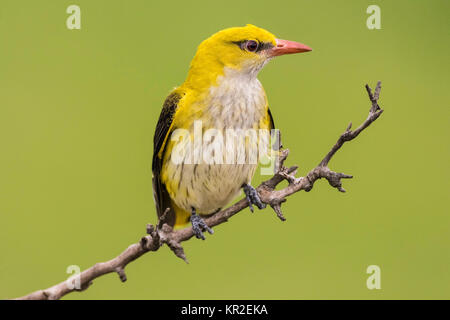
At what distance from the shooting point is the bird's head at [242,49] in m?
2.34

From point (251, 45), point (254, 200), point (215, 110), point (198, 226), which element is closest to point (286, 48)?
point (251, 45)

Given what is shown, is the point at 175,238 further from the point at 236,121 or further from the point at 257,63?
the point at 257,63

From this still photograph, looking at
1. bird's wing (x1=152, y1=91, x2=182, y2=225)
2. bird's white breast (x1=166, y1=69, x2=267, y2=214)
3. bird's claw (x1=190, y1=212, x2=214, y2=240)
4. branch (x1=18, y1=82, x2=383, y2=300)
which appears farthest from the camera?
bird's wing (x1=152, y1=91, x2=182, y2=225)

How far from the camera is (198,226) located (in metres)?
2.43

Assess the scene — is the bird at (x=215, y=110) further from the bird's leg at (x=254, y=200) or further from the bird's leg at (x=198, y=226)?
the bird's leg at (x=254, y=200)

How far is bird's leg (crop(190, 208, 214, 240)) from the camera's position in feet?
7.44

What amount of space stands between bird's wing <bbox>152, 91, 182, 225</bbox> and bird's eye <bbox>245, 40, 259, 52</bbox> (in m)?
0.39

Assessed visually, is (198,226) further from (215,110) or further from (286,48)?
(286,48)

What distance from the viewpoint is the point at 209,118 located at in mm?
2379

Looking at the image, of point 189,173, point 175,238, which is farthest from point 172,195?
point 175,238

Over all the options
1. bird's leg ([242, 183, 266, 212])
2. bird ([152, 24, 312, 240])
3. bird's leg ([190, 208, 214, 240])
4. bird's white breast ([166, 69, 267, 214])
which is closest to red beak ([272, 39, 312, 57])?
bird ([152, 24, 312, 240])

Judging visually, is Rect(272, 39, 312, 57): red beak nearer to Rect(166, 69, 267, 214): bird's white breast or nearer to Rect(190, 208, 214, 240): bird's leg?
Rect(166, 69, 267, 214): bird's white breast

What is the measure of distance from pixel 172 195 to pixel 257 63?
2.41ft

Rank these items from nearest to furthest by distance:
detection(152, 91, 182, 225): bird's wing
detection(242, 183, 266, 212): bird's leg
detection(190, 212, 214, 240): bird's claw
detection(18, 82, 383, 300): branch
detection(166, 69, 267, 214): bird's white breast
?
detection(18, 82, 383, 300): branch < detection(242, 183, 266, 212): bird's leg < detection(190, 212, 214, 240): bird's claw < detection(166, 69, 267, 214): bird's white breast < detection(152, 91, 182, 225): bird's wing
